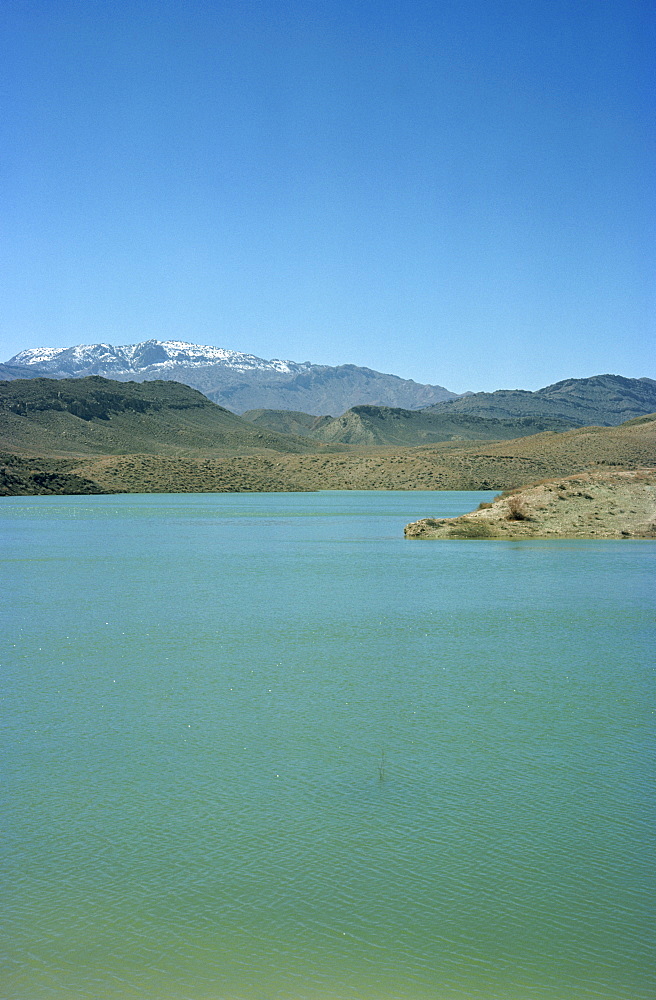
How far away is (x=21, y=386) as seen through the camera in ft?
462

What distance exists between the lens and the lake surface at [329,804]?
16.7 feet

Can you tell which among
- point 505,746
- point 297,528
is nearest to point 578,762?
point 505,746

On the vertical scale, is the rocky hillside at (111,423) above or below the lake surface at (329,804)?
above

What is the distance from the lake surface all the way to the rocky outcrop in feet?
47.1

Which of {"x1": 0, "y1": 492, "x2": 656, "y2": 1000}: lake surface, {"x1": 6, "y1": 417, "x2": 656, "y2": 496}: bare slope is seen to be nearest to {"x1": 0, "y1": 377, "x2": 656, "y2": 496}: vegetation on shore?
{"x1": 6, "y1": 417, "x2": 656, "y2": 496}: bare slope

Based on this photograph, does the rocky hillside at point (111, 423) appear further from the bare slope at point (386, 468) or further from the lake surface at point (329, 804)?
the lake surface at point (329, 804)

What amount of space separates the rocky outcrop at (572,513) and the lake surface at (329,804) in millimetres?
14343

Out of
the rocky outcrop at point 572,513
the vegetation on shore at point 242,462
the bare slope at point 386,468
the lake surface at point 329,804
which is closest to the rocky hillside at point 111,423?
the vegetation on shore at point 242,462

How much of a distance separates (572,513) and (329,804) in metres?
25.3

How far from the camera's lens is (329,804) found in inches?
286

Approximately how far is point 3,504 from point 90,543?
108ft

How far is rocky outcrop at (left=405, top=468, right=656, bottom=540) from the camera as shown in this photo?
102 feet

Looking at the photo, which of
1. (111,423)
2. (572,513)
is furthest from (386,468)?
(572,513)

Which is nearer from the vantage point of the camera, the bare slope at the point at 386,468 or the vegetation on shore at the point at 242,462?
the vegetation on shore at the point at 242,462
